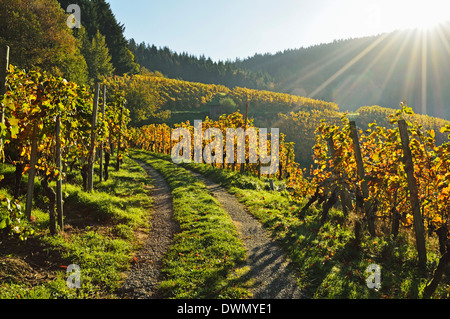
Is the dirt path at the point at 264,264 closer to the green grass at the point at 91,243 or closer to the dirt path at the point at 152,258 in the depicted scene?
the dirt path at the point at 152,258

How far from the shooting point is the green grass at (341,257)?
5.90 m

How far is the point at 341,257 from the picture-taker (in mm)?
7504

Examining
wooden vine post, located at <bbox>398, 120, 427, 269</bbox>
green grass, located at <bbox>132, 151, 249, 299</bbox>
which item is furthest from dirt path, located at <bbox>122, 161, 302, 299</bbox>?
wooden vine post, located at <bbox>398, 120, 427, 269</bbox>

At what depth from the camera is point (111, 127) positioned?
16906mm

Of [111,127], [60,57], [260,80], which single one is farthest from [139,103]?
[260,80]

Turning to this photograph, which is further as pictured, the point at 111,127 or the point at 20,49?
the point at 20,49

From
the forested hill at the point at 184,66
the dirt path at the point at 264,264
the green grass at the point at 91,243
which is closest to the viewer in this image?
the green grass at the point at 91,243

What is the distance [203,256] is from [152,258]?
1.50 metres

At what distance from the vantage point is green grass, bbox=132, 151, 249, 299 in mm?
5742

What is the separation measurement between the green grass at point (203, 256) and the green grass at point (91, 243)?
4.26 feet

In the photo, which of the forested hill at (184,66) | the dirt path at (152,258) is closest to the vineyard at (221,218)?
the dirt path at (152,258)

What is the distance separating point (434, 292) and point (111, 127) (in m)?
17.3
